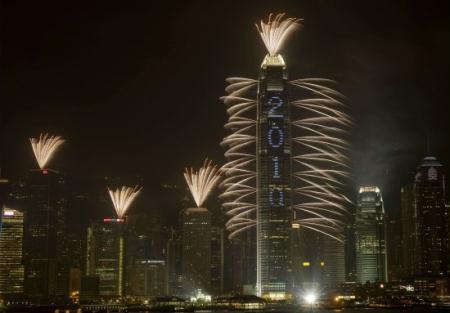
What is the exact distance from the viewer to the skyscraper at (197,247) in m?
91.9

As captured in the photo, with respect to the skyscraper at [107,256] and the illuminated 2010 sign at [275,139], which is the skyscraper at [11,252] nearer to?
the skyscraper at [107,256]

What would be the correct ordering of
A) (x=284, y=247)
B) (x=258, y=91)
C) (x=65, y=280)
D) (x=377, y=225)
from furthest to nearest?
1. (x=377, y=225)
2. (x=65, y=280)
3. (x=284, y=247)
4. (x=258, y=91)

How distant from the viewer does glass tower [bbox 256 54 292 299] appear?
71312 mm

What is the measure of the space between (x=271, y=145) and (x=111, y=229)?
121 ft

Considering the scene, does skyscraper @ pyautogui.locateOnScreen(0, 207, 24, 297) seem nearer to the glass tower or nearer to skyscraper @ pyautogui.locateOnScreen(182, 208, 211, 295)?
skyscraper @ pyautogui.locateOnScreen(182, 208, 211, 295)

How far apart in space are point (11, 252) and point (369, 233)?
5104cm

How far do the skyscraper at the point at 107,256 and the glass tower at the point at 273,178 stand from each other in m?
27.5

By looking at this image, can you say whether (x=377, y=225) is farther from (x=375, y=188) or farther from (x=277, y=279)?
(x=277, y=279)

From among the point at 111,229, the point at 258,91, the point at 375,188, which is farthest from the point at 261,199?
the point at 375,188

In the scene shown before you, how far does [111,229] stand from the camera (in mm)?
100938

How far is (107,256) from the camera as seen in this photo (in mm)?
100062

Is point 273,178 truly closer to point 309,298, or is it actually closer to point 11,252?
point 309,298

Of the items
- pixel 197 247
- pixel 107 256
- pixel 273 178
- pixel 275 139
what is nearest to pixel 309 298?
pixel 197 247

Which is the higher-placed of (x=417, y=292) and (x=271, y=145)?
(x=271, y=145)
